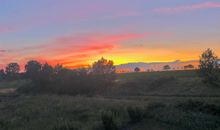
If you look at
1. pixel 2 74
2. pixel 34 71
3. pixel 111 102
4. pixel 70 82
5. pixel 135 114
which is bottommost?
pixel 111 102

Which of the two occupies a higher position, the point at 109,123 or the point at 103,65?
the point at 103,65

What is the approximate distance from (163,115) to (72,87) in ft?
173

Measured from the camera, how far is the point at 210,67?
53.8 metres

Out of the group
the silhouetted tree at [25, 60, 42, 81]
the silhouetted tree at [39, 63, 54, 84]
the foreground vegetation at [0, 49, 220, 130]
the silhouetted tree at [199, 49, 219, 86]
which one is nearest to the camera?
the foreground vegetation at [0, 49, 220, 130]

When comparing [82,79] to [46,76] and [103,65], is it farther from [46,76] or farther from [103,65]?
[103,65]

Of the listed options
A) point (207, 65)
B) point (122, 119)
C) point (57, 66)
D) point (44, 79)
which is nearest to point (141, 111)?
point (122, 119)

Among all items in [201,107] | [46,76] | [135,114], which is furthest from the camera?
[46,76]

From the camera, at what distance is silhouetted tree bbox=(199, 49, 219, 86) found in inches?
2105

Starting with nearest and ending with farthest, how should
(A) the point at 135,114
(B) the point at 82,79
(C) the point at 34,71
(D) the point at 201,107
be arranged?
1. (A) the point at 135,114
2. (D) the point at 201,107
3. (B) the point at 82,79
4. (C) the point at 34,71

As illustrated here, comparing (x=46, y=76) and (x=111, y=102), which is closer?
(x=111, y=102)

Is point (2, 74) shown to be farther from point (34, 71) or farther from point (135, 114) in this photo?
point (135, 114)

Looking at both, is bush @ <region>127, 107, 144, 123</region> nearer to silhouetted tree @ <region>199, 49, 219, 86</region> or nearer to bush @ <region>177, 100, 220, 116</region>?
bush @ <region>177, 100, 220, 116</region>

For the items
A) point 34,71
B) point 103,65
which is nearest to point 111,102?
point 103,65

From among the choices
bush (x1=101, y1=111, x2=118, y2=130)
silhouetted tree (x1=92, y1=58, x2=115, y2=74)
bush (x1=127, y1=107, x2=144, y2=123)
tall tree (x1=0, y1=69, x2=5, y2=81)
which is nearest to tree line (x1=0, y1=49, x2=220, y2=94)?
silhouetted tree (x1=92, y1=58, x2=115, y2=74)
